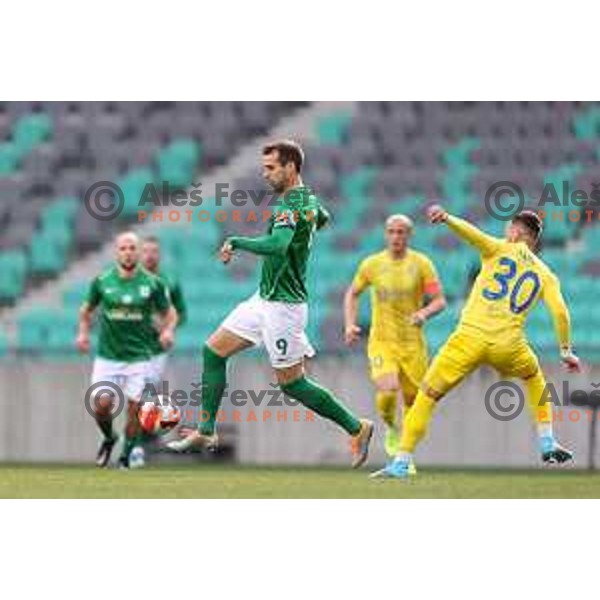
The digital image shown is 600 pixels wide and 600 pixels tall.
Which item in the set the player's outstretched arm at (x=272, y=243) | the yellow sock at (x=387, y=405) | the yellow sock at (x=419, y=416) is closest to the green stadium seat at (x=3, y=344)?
the yellow sock at (x=387, y=405)

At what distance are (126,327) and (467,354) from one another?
3868 millimetres

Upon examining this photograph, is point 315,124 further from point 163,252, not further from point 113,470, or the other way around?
point 113,470

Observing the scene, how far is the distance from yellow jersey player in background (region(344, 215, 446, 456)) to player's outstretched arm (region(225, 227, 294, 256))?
10.5ft

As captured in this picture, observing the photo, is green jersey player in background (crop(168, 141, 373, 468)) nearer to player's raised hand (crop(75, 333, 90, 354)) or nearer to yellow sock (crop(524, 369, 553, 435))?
yellow sock (crop(524, 369, 553, 435))

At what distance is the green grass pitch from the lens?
Result: 11789 millimetres

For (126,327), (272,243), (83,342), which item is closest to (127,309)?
(126,327)

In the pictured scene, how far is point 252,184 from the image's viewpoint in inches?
836

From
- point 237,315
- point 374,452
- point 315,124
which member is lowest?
point 374,452

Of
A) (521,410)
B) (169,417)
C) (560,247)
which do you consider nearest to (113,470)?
(169,417)

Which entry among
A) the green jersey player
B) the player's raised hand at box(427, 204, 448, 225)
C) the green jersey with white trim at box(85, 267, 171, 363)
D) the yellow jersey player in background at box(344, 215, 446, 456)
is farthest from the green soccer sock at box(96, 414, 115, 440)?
the player's raised hand at box(427, 204, 448, 225)

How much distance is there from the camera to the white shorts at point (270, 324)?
38.6ft

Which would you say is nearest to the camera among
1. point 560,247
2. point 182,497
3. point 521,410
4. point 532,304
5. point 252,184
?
point 182,497

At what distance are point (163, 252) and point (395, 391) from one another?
5734 millimetres

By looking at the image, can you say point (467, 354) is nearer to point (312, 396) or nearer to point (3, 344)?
point (312, 396)
